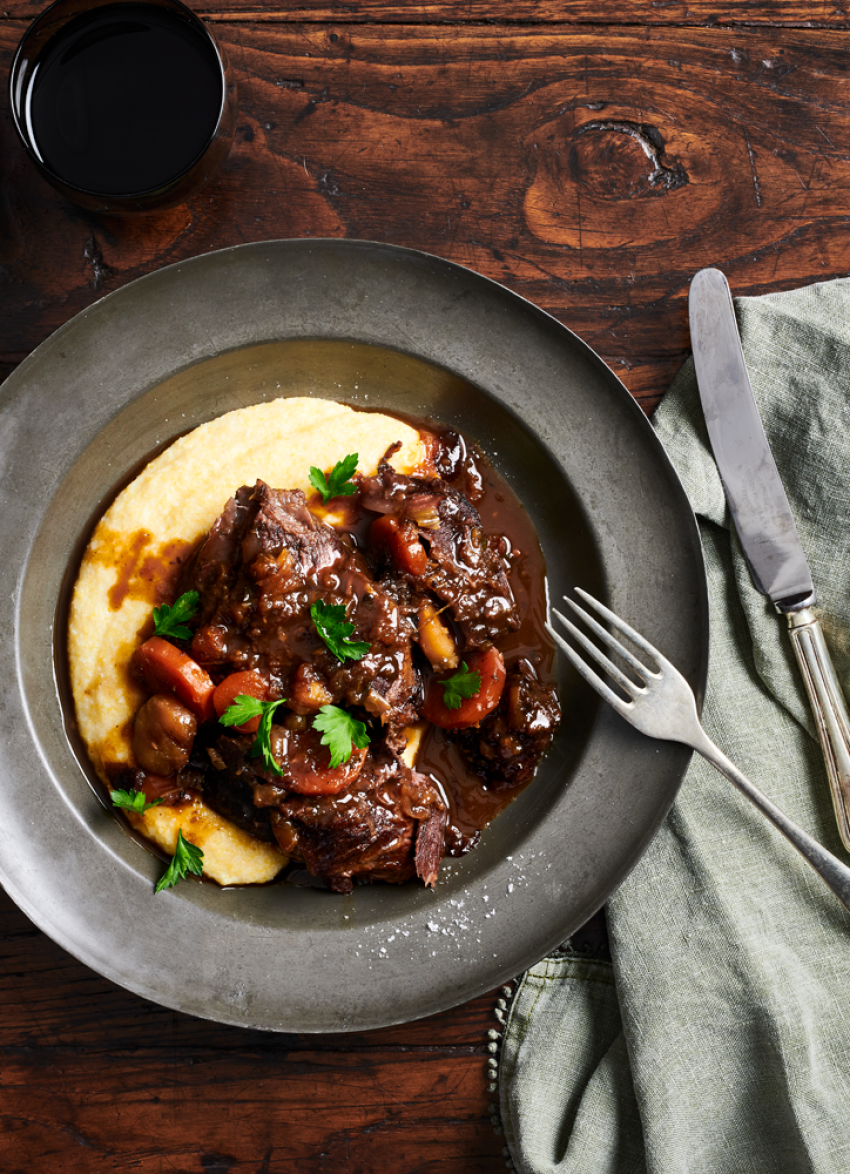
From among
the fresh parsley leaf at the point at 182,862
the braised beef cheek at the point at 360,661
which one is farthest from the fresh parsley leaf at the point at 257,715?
the fresh parsley leaf at the point at 182,862

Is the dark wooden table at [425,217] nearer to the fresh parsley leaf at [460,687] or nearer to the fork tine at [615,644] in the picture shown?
the fork tine at [615,644]

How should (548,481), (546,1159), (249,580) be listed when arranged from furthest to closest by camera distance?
(548,481), (546,1159), (249,580)

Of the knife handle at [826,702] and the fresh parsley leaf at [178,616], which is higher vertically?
the fresh parsley leaf at [178,616]

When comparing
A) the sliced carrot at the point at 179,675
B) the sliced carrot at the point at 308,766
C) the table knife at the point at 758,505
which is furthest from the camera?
the table knife at the point at 758,505

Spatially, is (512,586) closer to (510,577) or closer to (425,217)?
(510,577)

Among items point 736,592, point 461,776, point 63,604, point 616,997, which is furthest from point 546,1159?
point 63,604

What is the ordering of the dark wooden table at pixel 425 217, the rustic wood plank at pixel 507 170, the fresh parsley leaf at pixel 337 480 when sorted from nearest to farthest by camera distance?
the fresh parsley leaf at pixel 337 480
the dark wooden table at pixel 425 217
the rustic wood plank at pixel 507 170

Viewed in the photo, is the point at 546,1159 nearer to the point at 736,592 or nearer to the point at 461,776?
the point at 461,776
